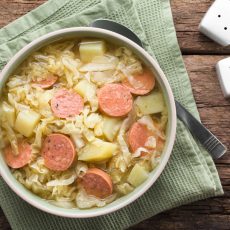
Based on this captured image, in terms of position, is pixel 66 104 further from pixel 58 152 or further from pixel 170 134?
pixel 170 134

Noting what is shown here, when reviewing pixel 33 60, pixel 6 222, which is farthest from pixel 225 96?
pixel 6 222

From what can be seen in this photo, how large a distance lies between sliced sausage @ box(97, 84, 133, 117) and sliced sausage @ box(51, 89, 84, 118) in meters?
0.07

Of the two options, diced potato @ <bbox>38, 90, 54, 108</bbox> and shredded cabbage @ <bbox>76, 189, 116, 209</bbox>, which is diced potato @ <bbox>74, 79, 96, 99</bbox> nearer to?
diced potato @ <bbox>38, 90, 54, 108</bbox>

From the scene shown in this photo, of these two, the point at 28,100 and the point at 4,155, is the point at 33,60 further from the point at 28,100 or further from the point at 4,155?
the point at 4,155

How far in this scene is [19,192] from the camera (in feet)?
5.48

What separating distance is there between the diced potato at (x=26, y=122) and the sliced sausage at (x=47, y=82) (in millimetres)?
91

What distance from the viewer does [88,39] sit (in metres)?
1.75

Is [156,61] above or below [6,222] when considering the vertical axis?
above

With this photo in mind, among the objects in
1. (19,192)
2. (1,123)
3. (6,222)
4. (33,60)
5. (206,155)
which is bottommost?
(6,222)

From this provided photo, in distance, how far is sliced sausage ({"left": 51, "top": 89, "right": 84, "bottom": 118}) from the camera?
169 cm

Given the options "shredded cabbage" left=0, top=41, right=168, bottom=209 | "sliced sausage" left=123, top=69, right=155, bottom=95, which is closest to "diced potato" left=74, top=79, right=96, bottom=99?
"shredded cabbage" left=0, top=41, right=168, bottom=209

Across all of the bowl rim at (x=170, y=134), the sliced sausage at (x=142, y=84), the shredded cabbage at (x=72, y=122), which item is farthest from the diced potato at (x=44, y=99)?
the sliced sausage at (x=142, y=84)

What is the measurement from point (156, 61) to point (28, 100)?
1.47ft

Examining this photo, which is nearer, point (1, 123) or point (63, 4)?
point (1, 123)
